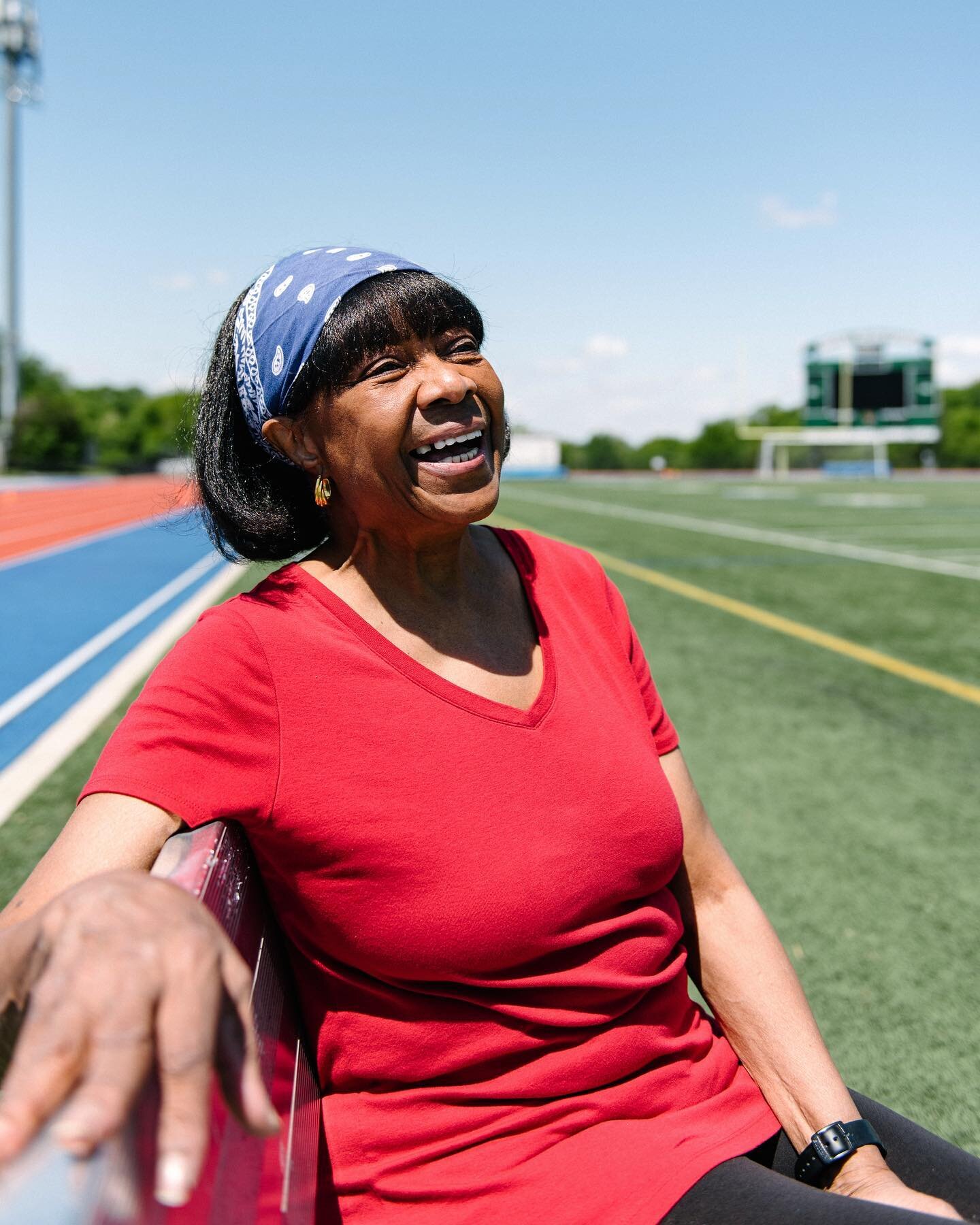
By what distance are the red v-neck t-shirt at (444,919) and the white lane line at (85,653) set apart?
4987mm

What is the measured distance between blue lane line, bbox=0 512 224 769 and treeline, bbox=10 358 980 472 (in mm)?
58254

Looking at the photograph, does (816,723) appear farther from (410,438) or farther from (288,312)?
(288,312)

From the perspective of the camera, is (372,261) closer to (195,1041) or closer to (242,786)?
(242,786)

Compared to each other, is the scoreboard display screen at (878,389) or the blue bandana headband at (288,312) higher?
the scoreboard display screen at (878,389)

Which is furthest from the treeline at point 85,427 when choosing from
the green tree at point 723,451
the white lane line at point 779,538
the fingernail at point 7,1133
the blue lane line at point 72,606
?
the green tree at point 723,451

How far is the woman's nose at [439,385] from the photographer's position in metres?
1.73

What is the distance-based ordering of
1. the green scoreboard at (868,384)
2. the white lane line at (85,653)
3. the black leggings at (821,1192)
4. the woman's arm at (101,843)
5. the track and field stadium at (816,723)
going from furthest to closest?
the green scoreboard at (868,384), the white lane line at (85,653), the track and field stadium at (816,723), the black leggings at (821,1192), the woman's arm at (101,843)

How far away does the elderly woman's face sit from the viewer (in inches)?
67.9

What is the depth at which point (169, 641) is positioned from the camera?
8.41m

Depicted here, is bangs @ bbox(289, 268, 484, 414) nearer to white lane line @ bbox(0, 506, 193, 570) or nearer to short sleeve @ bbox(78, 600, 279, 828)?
short sleeve @ bbox(78, 600, 279, 828)

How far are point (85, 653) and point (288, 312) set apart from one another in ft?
22.9

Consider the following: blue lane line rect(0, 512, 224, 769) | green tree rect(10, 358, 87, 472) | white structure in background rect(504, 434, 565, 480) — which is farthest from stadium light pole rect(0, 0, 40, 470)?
blue lane line rect(0, 512, 224, 769)

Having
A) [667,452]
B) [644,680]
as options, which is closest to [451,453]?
[644,680]

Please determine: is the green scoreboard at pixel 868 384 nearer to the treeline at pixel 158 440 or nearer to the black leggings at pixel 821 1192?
the treeline at pixel 158 440
